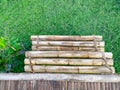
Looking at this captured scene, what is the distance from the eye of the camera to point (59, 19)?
6.79 metres

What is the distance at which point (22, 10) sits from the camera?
272 inches

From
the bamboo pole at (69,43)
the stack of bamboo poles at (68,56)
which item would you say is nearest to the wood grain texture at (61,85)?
the stack of bamboo poles at (68,56)

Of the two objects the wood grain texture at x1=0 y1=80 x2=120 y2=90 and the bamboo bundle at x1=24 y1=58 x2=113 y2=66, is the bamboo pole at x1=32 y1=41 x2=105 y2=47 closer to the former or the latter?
the bamboo bundle at x1=24 y1=58 x2=113 y2=66

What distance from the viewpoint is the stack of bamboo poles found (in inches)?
227

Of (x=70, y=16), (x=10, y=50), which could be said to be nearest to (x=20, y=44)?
(x=10, y=50)

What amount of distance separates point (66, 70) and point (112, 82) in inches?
34.2

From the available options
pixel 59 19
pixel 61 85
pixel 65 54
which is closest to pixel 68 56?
pixel 65 54

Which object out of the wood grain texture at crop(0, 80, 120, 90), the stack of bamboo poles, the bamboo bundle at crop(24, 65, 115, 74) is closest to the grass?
the stack of bamboo poles

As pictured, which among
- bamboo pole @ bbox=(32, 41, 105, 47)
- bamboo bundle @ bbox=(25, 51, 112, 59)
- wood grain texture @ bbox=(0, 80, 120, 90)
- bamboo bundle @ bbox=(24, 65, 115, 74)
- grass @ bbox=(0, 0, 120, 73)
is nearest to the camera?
wood grain texture @ bbox=(0, 80, 120, 90)

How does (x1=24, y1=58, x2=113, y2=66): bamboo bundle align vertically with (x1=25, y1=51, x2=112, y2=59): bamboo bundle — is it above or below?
below

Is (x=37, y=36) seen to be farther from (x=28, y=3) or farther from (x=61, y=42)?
(x=28, y=3)

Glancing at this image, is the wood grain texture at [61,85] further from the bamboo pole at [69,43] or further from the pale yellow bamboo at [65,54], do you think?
the bamboo pole at [69,43]

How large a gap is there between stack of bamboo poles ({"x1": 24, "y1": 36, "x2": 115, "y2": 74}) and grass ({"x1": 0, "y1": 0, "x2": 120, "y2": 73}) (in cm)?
41

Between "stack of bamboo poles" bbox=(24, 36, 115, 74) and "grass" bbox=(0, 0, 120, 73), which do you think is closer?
"stack of bamboo poles" bbox=(24, 36, 115, 74)
